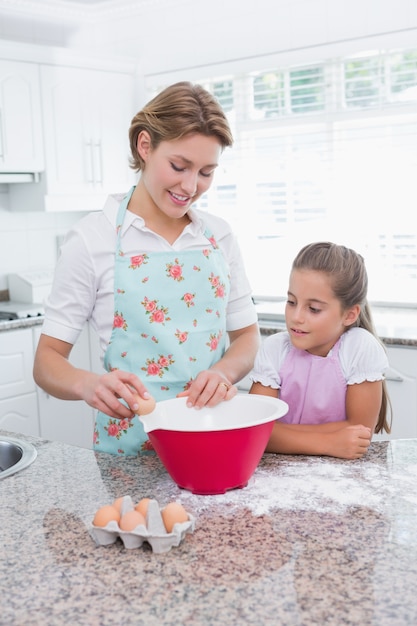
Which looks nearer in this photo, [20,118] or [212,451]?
[212,451]

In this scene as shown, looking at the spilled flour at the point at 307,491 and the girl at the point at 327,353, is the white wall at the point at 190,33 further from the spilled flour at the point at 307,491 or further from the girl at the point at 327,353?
the spilled flour at the point at 307,491

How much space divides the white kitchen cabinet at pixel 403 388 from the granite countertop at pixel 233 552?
1418 millimetres

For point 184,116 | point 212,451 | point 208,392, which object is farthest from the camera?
point 184,116

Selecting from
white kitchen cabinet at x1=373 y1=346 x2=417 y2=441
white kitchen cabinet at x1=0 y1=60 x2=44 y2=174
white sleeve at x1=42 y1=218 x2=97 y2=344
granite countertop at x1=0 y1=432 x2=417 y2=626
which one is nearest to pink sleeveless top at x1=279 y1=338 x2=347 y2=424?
granite countertop at x1=0 y1=432 x2=417 y2=626

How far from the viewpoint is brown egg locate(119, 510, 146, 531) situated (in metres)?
1.03

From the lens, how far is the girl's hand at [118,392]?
123 centimetres

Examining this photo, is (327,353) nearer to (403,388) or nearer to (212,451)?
(212,451)

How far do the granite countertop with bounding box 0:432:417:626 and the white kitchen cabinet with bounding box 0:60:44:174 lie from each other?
7.88 ft

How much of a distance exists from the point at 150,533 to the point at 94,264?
712 mm

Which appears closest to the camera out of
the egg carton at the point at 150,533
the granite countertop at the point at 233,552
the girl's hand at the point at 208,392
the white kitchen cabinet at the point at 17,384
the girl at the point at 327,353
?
the granite countertop at the point at 233,552

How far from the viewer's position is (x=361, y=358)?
1.54m

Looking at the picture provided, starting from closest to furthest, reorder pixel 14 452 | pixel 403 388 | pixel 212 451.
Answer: pixel 212 451
pixel 14 452
pixel 403 388

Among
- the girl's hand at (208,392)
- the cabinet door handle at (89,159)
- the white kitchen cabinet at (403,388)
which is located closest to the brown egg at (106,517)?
the girl's hand at (208,392)

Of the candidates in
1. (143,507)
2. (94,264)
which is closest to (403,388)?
(94,264)
